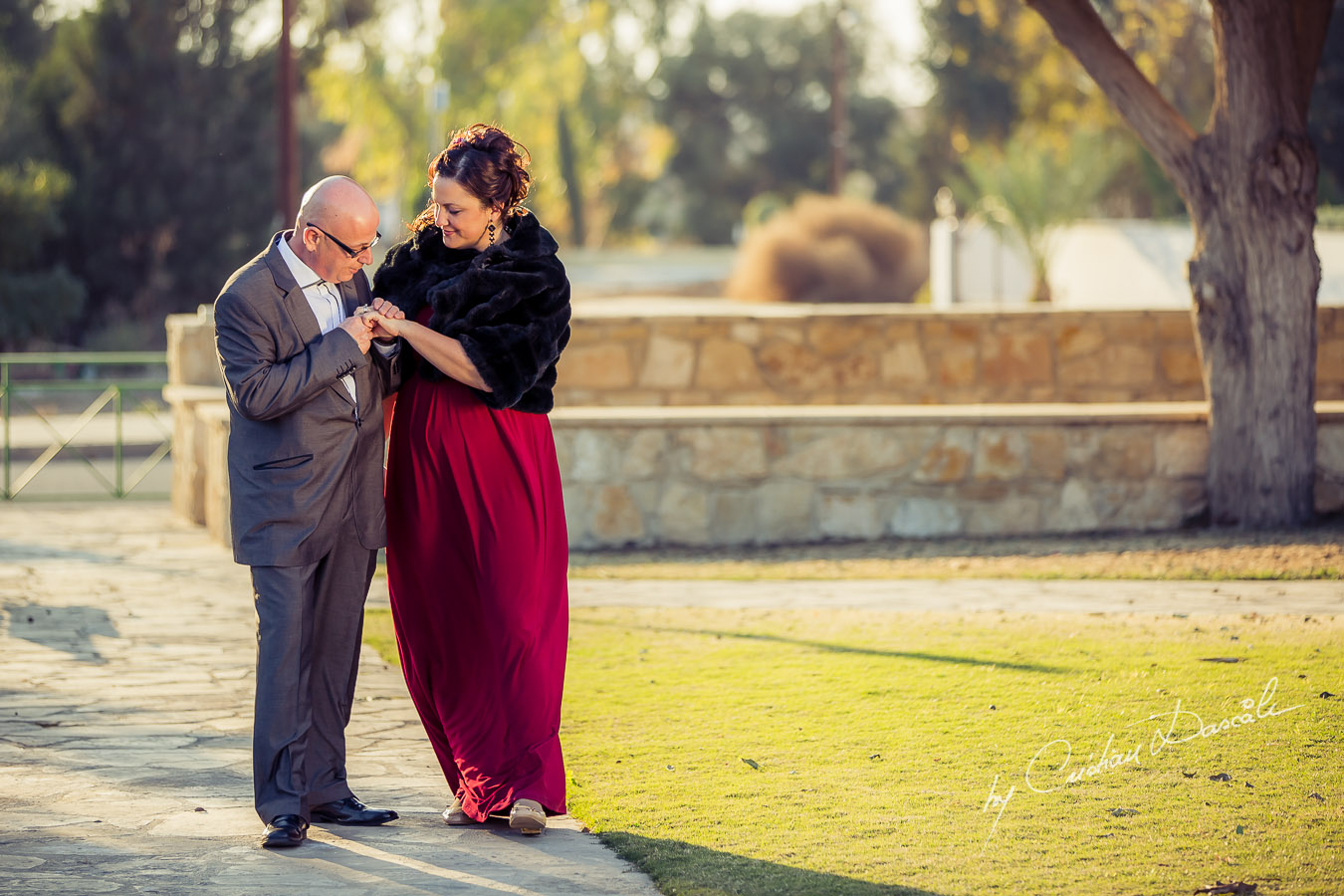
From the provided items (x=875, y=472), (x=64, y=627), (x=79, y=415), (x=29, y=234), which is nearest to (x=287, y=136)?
(x=79, y=415)

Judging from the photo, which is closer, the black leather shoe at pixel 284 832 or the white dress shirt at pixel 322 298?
the black leather shoe at pixel 284 832

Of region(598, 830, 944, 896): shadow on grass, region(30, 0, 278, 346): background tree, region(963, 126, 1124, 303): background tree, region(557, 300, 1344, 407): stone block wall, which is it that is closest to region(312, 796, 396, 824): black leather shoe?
region(598, 830, 944, 896): shadow on grass

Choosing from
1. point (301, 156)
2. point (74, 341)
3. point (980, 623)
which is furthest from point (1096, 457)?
point (301, 156)

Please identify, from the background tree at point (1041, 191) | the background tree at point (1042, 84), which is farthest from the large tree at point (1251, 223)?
the background tree at point (1042, 84)

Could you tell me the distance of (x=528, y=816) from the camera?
427 centimetres

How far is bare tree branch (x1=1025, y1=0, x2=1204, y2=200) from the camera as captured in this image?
9375 mm

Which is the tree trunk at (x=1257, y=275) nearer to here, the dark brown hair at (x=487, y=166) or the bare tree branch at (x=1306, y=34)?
the bare tree branch at (x=1306, y=34)

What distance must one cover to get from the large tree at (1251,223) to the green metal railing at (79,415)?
26.0 ft

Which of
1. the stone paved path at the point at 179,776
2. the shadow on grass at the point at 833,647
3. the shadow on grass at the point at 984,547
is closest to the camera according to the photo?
the stone paved path at the point at 179,776

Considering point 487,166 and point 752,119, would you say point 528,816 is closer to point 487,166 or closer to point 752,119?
point 487,166

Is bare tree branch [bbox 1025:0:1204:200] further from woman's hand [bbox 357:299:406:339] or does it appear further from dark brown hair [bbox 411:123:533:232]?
woman's hand [bbox 357:299:406:339]

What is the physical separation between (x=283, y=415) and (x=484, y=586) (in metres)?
0.69

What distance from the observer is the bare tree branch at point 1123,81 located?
9.38 metres

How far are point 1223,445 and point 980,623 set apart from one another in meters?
3.07
